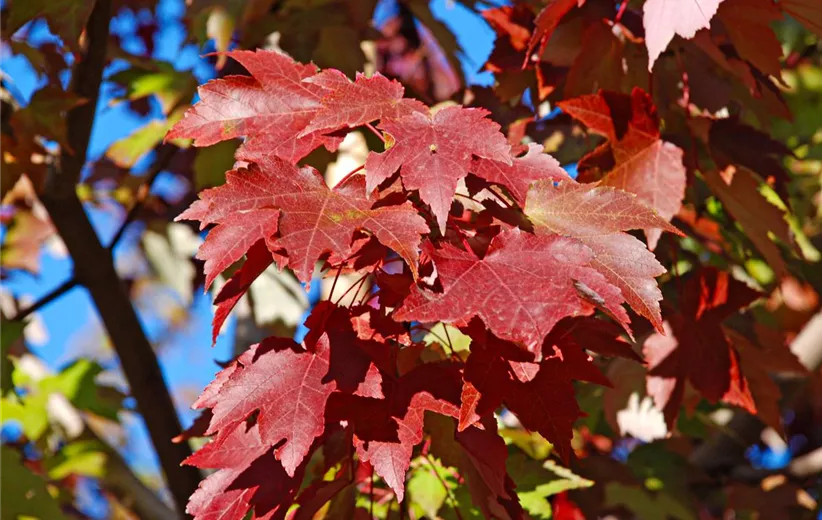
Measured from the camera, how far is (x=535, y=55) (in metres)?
1.43

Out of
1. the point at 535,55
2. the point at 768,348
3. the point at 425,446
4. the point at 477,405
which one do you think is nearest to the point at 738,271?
the point at 768,348

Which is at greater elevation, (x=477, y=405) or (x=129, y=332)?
(x=477, y=405)

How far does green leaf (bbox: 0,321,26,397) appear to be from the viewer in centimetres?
147

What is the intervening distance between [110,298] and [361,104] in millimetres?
1071

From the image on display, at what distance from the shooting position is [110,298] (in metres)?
1.87

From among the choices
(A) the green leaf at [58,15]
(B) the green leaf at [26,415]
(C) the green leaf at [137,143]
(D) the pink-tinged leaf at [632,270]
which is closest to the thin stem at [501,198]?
(D) the pink-tinged leaf at [632,270]

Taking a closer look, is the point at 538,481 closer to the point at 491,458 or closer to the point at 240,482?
the point at 491,458

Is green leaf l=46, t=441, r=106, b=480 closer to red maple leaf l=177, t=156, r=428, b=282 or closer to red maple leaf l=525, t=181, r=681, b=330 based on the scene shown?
red maple leaf l=177, t=156, r=428, b=282

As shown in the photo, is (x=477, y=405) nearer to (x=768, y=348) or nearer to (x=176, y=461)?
(x=768, y=348)

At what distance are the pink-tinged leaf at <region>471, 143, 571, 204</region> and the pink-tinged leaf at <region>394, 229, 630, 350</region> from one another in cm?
12

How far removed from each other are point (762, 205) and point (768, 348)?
16.5 inches

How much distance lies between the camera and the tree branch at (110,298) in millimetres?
1743

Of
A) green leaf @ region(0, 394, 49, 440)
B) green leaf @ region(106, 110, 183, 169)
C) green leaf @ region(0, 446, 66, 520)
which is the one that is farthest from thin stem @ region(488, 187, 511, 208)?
green leaf @ region(0, 394, 49, 440)

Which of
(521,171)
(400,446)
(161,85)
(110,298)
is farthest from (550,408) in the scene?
(161,85)
